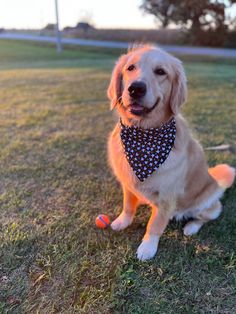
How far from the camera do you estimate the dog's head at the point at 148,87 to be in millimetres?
2035

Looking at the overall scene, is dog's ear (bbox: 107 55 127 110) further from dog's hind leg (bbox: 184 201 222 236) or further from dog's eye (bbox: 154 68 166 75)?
dog's hind leg (bbox: 184 201 222 236)

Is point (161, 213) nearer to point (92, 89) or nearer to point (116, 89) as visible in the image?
point (116, 89)

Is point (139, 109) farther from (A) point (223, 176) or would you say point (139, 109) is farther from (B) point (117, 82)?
(A) point (223, 176)

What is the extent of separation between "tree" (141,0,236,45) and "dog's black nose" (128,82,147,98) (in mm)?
20746

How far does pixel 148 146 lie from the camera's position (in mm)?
2297

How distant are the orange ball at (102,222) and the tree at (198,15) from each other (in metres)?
20.7

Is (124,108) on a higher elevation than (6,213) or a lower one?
higher

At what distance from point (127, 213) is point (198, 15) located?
69.7ft

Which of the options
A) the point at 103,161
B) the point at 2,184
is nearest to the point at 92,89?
the point at 103,161

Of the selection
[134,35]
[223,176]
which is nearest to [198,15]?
[134,35]

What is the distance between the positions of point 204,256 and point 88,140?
7.69 feet

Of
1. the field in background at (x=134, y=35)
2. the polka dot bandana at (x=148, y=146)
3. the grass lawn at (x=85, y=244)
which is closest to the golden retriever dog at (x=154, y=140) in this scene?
the polka dot bandana at (x=148, y=146)

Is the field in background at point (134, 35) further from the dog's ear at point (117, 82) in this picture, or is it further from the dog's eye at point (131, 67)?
the dog's eye at point (131, 67)

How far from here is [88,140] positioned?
4.21 meters
